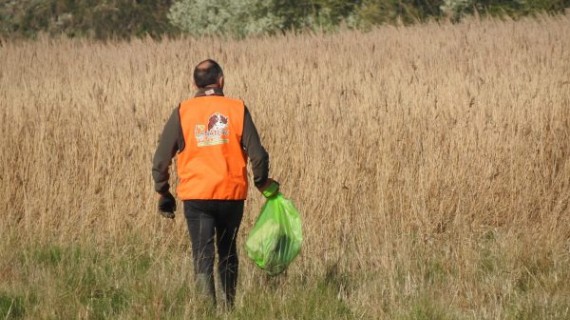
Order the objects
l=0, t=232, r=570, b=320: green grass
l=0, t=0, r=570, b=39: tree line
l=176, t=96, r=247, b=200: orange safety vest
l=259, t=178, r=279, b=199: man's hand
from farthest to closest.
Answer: l=0, t=0, r=570, b=39: tree line → l=259, t=178, r=279, b=199: man's hand → l=0, t=232, r=570, b=320: green grass → l=176, t=96, r=247, b=200: orange safety vest

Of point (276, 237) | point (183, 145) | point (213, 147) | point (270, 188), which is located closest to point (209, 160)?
point (213, 147)

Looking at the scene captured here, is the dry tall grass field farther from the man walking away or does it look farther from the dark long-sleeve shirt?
the dark long-sleeve shirt

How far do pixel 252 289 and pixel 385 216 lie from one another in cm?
181

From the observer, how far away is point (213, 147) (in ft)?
16.9

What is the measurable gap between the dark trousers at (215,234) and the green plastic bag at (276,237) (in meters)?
0.13

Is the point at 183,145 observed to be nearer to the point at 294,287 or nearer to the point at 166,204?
the point at 166,204

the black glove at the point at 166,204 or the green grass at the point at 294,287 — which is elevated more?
the black glove at the point at 166,204

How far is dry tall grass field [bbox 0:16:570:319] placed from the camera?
555 centimetres

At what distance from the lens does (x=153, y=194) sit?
7402 mm

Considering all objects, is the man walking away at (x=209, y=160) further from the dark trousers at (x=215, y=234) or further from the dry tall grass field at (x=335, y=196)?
the dry tall grass field at (x=335, y=196)

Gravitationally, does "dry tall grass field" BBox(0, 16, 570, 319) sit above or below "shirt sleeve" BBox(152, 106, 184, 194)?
below

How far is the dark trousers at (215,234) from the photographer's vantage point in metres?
5.25

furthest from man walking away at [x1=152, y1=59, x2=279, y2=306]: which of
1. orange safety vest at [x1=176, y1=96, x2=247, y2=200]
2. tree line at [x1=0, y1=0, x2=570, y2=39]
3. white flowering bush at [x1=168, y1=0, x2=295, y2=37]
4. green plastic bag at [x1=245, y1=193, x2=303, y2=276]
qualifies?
white flowering bush at [x1=168, y1=0, x2=295, y2=37]

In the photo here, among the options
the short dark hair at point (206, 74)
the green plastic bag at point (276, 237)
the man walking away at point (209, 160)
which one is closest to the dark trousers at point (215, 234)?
the man walking away at point (209, 160)
